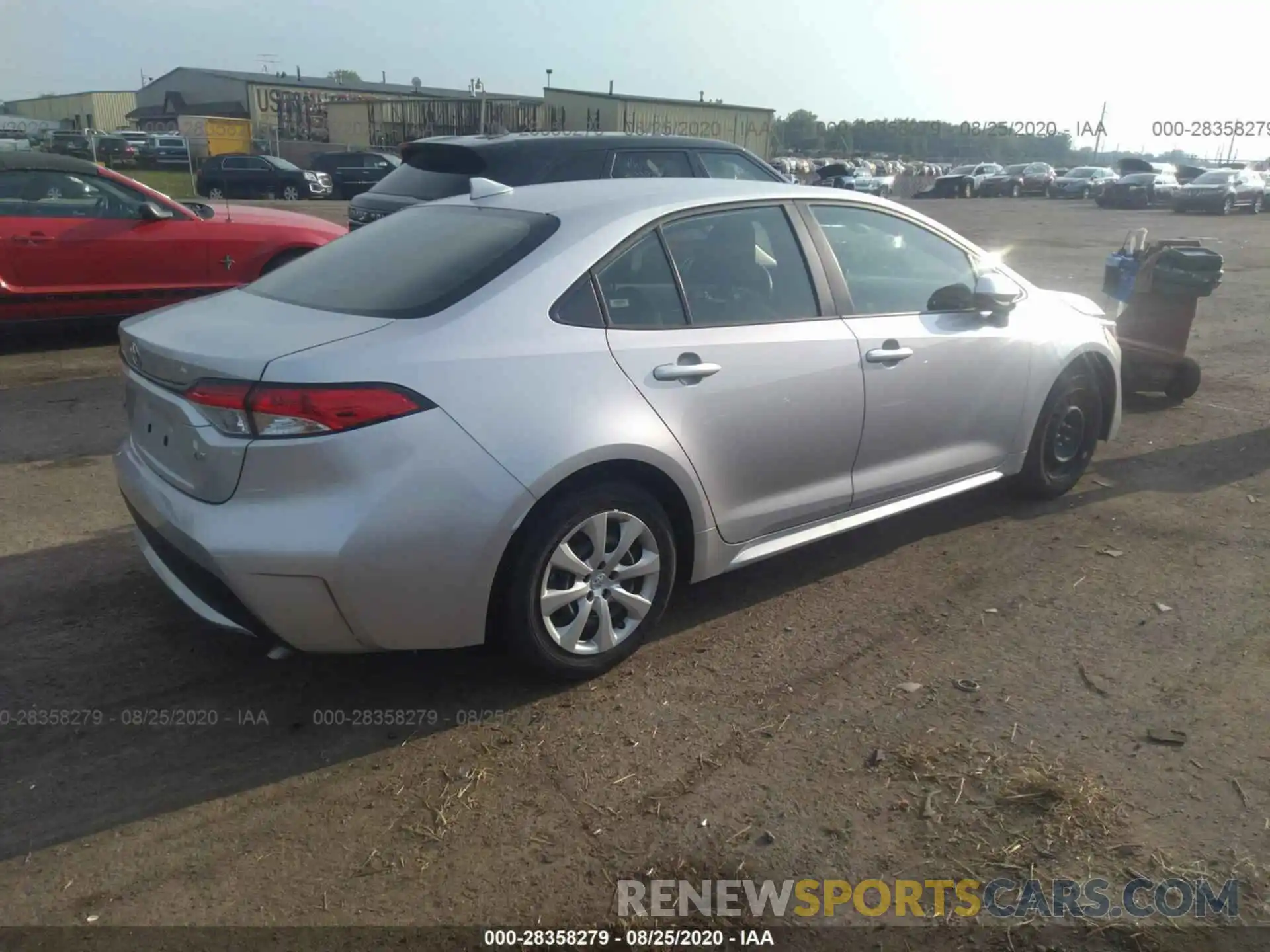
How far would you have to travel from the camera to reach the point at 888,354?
4145mm

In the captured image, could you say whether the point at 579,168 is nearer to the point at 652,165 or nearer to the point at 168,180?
the point at 652,165

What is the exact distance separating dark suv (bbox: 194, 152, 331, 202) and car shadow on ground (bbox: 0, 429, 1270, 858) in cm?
2899

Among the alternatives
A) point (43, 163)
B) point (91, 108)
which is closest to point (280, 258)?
point (43, 163)

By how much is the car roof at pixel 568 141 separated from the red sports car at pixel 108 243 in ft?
5.59

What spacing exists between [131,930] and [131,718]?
3.20ft

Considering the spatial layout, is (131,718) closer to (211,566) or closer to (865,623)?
(211,566)

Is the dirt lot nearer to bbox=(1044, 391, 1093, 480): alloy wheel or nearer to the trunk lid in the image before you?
bbox=(1044, 391, 1093, 480): alloy wheel

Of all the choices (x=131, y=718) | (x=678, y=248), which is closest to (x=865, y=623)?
(x=678, y=248)

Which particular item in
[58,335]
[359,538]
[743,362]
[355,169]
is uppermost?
[355,169]

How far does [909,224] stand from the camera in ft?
15.1

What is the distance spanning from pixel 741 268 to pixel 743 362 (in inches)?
17.5

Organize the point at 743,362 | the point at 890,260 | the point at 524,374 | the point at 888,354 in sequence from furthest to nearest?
the point at 890,260 < the point at 888,354 < the point at 743,362 < the point at 524,374

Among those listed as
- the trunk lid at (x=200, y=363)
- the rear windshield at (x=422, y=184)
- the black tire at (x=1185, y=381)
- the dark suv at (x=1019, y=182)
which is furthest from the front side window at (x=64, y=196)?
the dark suv at (x=1019, y=182)

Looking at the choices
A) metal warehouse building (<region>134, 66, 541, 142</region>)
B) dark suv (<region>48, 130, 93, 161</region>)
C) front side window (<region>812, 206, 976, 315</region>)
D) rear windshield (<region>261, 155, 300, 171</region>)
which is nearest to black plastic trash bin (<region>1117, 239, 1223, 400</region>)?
front side window (<region>812, 206, 976, 315</region>)
